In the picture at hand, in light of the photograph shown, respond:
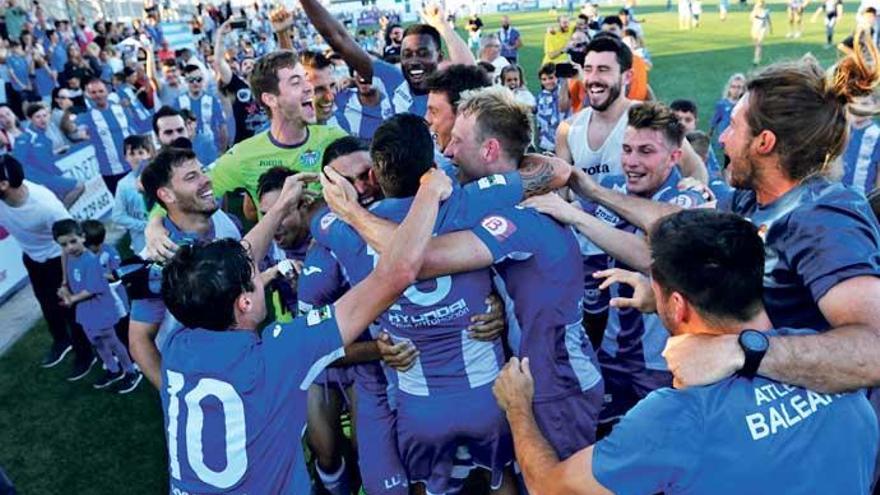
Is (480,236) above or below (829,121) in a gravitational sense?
below

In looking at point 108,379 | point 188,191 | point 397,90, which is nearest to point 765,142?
point 188,191

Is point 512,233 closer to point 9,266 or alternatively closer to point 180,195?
point 180,195

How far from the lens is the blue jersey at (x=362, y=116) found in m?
7.04

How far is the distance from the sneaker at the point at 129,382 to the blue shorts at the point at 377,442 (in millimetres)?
3859

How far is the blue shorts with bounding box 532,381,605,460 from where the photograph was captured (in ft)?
11.3

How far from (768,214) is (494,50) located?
11.2 meters

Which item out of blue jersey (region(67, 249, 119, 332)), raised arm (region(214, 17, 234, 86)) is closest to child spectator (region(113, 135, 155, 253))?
blue jersey (region(67, 249, 119, 332))

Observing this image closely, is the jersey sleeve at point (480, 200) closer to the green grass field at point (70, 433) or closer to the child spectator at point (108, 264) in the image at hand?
the green grass field at point (70, 433)

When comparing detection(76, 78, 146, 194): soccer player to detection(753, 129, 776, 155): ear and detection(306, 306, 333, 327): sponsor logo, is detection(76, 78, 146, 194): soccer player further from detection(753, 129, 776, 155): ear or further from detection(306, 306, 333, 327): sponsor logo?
detection(753, 129, 776, 155): ear

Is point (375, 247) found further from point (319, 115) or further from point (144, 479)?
point (319, 115)

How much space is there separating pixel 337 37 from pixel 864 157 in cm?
597

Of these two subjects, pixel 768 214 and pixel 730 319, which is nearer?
pixel 730 319

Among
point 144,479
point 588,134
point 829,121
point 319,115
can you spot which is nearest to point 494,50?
point 319,115

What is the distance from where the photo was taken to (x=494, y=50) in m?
13.0
